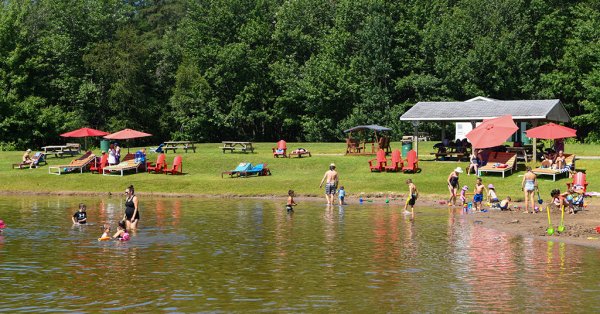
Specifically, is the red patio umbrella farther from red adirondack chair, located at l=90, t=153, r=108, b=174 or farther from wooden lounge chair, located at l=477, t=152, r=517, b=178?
red adirondack chair, located at l=90, t=153, r=108, b=174

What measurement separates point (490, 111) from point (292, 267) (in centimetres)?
3078

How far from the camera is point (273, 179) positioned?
137 ft

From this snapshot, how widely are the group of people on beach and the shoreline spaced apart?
1204 cm

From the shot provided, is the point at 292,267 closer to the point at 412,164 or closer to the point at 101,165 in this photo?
the point at 412,164

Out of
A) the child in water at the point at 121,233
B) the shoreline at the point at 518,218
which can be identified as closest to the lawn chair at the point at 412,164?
the shoreline at the point at 518,218

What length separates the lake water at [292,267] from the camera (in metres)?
14.9

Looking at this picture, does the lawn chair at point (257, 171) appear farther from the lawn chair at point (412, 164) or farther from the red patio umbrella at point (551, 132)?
the red patio umbrella at point (551, 132)

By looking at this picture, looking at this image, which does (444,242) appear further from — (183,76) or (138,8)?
(138,8)

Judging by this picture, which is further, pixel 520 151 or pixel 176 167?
pixel 176 167

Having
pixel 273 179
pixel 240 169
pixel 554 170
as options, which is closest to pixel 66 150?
pixel 240 169

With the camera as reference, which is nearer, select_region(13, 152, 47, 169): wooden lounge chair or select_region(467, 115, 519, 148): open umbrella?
select_region(467, 115, 519, 148): open umbrella

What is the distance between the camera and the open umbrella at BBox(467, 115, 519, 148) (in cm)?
3884

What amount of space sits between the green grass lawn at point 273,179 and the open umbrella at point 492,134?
1.86 metres

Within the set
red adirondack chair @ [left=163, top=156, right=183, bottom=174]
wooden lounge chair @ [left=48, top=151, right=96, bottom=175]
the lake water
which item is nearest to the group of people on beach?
the lake water
